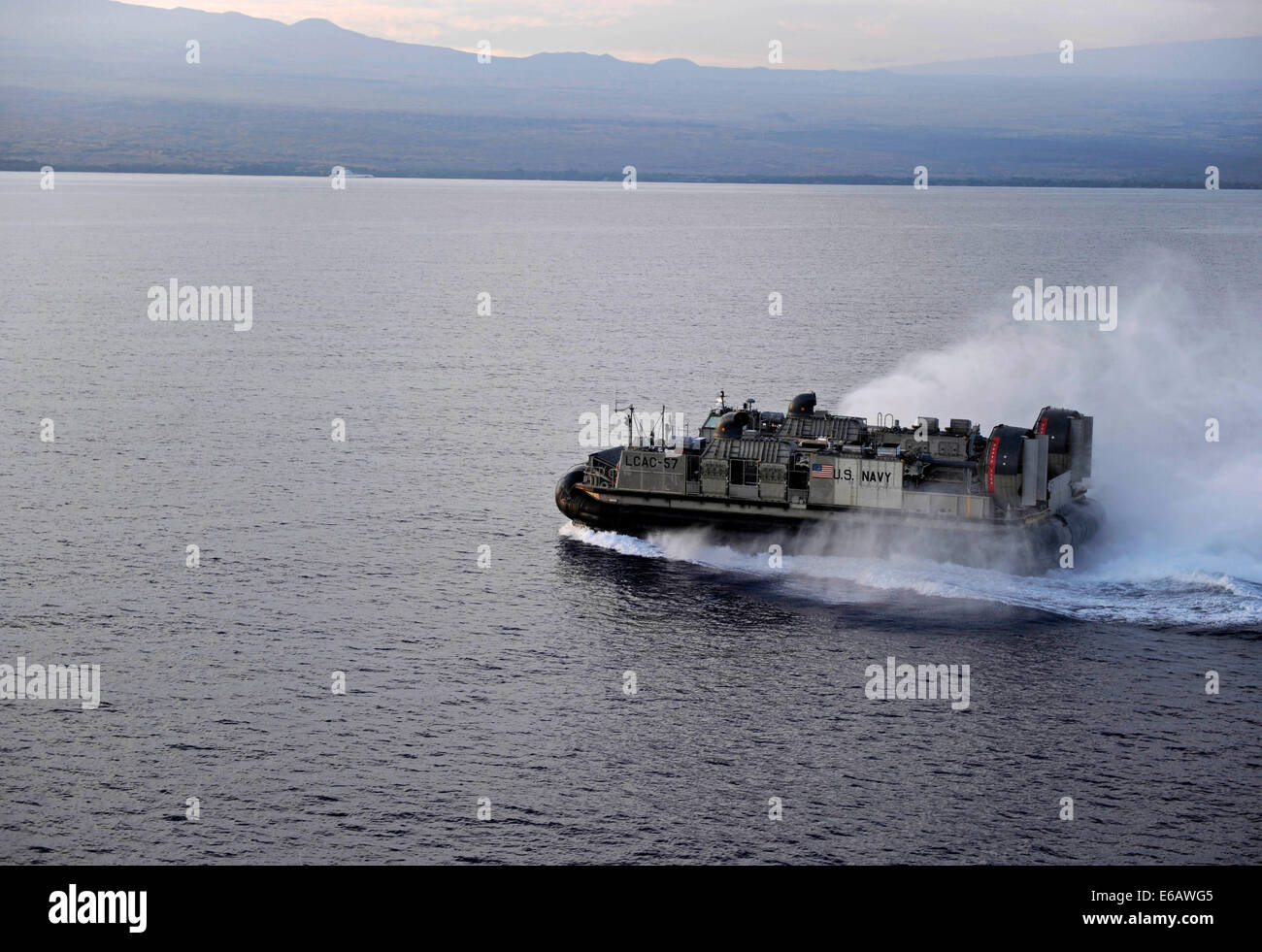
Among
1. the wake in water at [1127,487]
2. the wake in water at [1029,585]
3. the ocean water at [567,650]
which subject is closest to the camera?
the ocean water at [567,650]

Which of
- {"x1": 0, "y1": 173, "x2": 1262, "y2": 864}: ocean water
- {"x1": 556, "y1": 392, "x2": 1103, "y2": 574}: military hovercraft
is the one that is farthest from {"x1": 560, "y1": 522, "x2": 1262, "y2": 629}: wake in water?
{"x1": 556, "y1": 392, "x2": 1103, "y2": 574}: military hovercraft

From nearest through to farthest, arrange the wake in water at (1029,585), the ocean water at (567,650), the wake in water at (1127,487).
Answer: the ocean water at (567,650), the wake in water at (1029,585), the wake in water at (1127,487)

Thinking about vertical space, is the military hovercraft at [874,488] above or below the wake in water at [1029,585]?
above

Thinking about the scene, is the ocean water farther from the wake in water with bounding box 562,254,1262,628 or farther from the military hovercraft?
the military hovercraft

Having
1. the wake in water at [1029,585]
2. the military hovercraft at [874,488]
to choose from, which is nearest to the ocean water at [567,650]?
the wake in water at [1029,585]

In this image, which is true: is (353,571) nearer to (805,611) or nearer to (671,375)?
(805,611)

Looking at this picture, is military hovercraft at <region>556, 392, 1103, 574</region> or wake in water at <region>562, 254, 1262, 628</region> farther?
military hovercraft at <region>556, 392, 1103, 574</region>

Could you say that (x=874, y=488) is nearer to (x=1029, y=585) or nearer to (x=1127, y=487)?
(x=1029, y=585)

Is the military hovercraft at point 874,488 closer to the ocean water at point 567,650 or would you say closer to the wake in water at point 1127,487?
the wake in water at point 1127,487

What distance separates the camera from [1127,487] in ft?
248

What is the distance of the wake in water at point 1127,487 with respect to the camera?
63.9m

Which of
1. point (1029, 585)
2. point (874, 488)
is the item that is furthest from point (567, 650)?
A: point (1029, 585)

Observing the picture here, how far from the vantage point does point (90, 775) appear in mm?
46344

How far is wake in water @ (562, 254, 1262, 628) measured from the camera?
6388 centimetres
